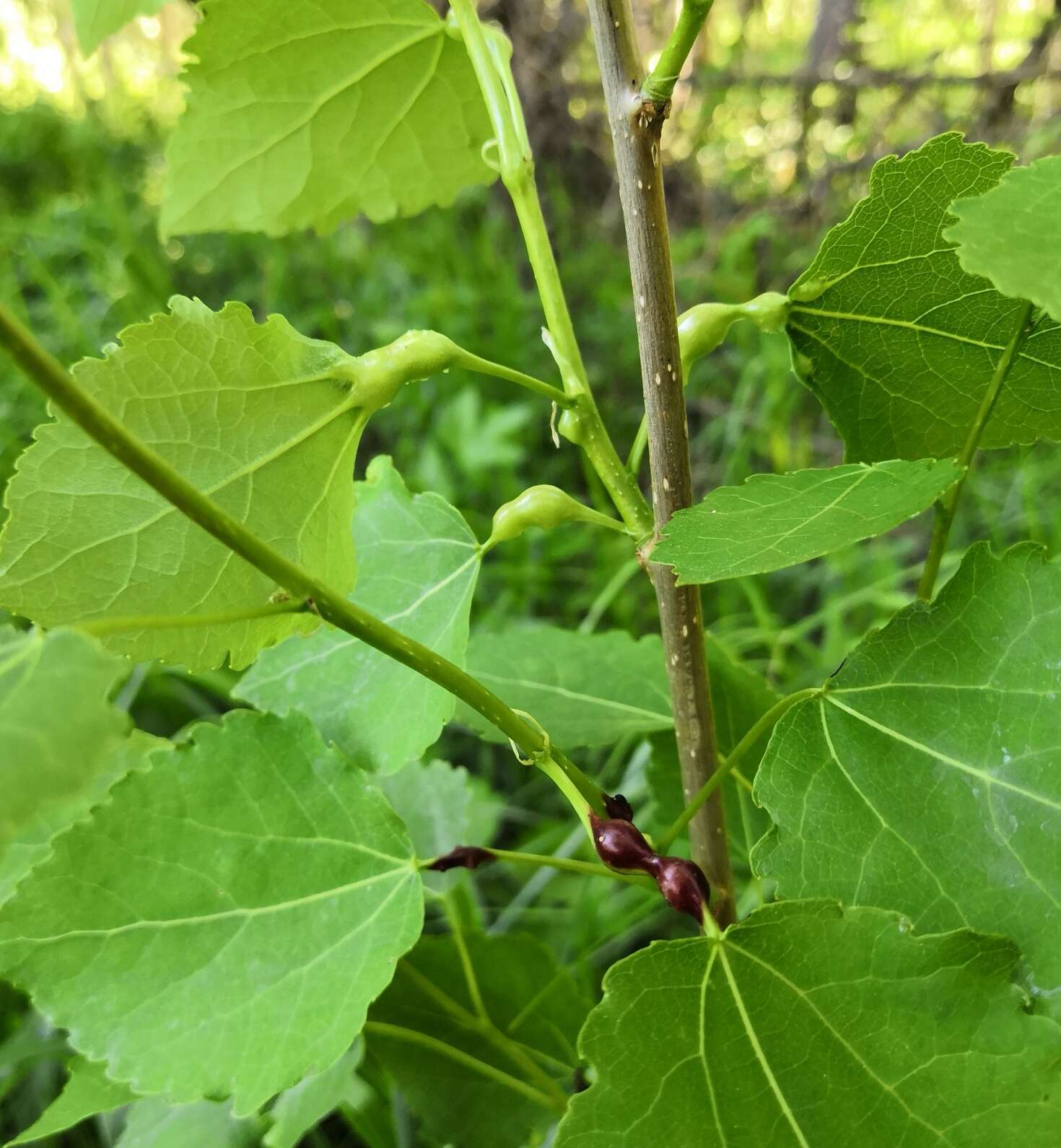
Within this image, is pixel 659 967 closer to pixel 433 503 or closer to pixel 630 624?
pixel 433 503

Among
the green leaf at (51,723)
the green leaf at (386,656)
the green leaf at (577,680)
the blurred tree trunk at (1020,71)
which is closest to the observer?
the green leaf at (51,723)

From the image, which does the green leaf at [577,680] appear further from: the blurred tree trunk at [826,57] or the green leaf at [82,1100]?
the blurred tree trunk at [826,57]

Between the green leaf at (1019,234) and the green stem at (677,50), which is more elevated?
the green stem at (677,50)

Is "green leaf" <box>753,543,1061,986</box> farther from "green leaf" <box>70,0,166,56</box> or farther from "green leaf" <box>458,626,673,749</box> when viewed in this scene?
"green leaf" <box>70,0,166,56</box>

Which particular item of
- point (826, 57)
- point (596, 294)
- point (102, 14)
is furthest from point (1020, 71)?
point (102, 14)

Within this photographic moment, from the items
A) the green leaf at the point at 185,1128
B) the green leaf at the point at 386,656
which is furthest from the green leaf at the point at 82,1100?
the green leaf at the point at 386,656

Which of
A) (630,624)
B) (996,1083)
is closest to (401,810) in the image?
(996,1083)
